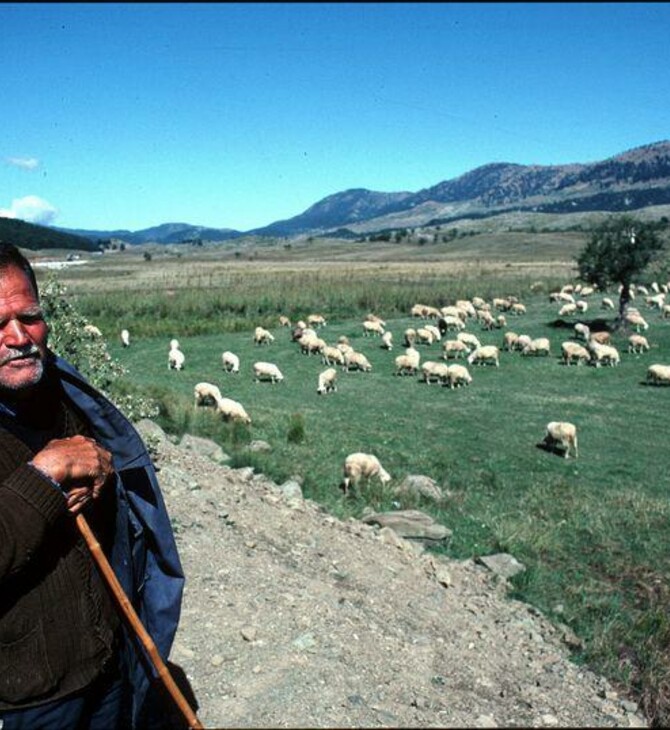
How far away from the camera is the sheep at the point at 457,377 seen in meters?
20.7

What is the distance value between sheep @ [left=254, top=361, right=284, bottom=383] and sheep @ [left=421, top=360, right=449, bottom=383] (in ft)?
15.7

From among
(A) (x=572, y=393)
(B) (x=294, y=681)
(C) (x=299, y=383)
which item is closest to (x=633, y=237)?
(A) (x=572, y=393)

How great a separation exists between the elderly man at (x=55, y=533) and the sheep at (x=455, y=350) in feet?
76.2

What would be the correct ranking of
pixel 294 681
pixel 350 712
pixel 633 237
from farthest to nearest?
pixel 633 237, pixel 294 681, pixel 350 712

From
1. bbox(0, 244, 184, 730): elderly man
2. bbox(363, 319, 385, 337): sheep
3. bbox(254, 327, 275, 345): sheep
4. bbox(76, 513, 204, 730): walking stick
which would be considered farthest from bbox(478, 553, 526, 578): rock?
bbox(363, 319, 385, 337): sheep

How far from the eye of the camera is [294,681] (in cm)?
433

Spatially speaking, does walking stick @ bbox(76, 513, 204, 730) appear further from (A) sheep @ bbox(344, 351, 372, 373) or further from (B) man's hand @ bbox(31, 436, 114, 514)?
(A) sheep @ bbox(344, 351, 372, 373)

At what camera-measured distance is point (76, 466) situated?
217 cm

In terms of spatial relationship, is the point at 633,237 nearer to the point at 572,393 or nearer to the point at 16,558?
the point at 572,393

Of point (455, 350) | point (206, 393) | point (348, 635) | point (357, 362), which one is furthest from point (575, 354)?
point (348, 635)

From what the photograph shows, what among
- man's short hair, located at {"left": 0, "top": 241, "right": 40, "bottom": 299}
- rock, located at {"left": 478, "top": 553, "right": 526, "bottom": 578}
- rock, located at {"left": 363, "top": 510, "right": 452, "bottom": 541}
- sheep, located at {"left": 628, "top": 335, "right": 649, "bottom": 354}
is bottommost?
sheep, located at {"left": 628, "top": 335, "right": 649, "bottom": 354}

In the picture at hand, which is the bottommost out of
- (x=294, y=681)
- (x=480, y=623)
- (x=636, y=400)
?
(x=636, y=400)

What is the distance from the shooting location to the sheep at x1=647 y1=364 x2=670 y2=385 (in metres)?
20.5

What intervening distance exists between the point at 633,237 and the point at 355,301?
16008 millimetres
